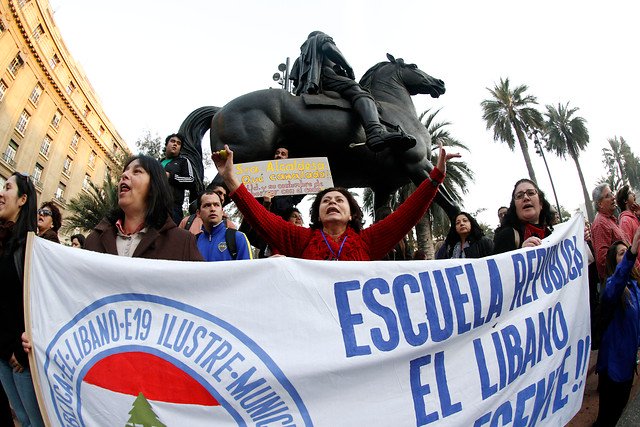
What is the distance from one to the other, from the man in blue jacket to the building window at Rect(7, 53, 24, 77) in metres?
35.2

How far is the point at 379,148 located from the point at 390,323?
148 inches

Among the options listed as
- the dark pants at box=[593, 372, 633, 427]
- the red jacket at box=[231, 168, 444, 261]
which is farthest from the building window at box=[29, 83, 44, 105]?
the dark pants at box=[593, 372, 633, 427]

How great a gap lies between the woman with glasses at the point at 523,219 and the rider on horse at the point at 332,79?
2552 millimetres

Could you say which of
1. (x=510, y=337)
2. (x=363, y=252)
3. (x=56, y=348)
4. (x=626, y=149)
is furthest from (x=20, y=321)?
(x=626, y=149)

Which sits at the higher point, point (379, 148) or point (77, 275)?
point (379, 148)

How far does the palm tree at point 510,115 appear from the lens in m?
29.0

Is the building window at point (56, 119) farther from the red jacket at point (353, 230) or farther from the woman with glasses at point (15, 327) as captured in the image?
the red jacket at point (353, 230)

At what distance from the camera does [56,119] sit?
35906mm

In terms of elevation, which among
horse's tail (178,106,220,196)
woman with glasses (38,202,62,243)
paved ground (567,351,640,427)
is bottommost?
paved ground (567,351,640,427)

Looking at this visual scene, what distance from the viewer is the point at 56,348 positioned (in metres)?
1.73

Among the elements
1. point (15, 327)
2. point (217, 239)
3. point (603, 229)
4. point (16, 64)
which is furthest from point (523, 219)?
point (16, 64)

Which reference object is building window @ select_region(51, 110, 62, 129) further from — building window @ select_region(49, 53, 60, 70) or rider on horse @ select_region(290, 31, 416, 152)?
rider on horse @ select_region(290, 31, 416, 152)

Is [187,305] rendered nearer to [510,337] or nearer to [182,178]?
[510,337]

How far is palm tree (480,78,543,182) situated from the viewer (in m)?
29.0
